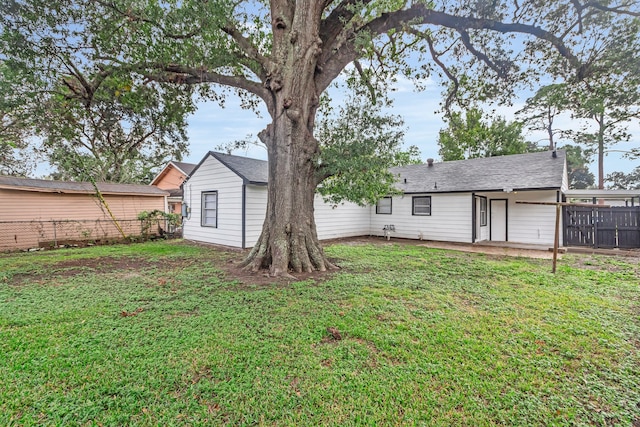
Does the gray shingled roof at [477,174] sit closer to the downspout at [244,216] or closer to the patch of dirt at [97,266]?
the downspout at [244,216]

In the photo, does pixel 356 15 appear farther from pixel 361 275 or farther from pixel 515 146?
A: pixel 515 146

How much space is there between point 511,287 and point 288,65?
6.07 metres

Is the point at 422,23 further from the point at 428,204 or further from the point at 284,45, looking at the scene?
the point at 428,204

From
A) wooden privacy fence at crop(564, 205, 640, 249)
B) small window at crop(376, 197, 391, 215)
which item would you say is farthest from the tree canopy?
wooden privacy fence at crop(564, 205, 640, 249)

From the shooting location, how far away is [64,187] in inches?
443

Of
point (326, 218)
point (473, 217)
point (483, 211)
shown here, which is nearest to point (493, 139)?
point (483, 211)

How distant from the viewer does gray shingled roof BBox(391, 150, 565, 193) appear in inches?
400

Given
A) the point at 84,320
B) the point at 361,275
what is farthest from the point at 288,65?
the point at 84,320

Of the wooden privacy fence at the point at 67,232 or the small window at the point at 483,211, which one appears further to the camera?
the small window at the point at 483,211

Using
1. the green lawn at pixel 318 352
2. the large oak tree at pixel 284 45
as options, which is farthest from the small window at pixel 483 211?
the green lawn at pixel 318 352

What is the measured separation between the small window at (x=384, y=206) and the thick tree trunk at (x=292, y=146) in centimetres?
755

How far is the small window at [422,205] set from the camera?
39.9 feet

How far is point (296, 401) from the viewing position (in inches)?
83.0

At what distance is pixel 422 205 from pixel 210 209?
28.7ft
